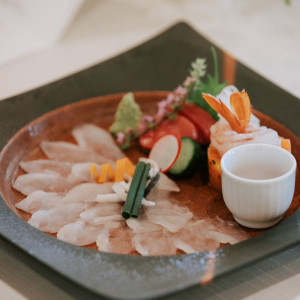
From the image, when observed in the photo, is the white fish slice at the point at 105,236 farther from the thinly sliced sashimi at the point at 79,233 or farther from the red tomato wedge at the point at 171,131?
the red tomato wedge at the point at 171,131

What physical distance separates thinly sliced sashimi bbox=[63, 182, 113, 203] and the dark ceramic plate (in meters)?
0.23

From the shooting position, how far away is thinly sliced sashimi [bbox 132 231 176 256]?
5.84ft

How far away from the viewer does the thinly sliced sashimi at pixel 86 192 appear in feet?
6.68

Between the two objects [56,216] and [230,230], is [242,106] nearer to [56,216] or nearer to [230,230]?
[230,230]

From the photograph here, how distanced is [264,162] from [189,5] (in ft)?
8.24

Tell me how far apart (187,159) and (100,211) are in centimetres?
41

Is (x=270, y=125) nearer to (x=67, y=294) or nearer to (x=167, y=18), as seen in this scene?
(x=67, y=294)

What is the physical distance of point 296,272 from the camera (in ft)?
5.79

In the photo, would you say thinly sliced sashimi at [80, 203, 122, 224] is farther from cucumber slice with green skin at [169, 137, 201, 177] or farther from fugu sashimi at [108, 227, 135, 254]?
cucumber slice with green skin at [169, 137, 201, 177]

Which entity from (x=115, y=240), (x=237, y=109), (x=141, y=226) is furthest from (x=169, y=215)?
(x=237, y=109)

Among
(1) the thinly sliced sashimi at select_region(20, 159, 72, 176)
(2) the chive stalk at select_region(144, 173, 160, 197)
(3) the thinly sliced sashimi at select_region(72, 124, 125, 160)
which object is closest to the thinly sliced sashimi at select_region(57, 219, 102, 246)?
(2) the chive stalk at select_region(144, 173, 160, 197)

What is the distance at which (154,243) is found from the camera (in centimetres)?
182

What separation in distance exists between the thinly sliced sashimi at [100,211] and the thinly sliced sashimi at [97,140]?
388 mm

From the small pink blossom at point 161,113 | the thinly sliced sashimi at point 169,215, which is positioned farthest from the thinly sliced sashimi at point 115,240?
the small pink blossom at point 161,113
